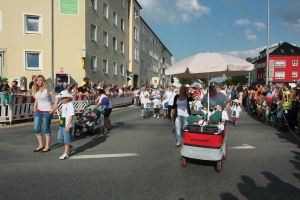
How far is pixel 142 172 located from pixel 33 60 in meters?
20.2

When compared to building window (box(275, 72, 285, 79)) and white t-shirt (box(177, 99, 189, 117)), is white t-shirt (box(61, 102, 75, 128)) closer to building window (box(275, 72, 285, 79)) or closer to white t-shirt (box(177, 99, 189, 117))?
white t-shirt (box(177, 99, 189, 117))

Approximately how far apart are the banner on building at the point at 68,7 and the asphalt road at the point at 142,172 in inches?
666

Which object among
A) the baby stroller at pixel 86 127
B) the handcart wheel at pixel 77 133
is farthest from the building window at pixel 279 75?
the handcart wheel at pixel 77 133

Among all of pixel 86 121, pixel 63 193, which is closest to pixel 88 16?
pixel 86 121

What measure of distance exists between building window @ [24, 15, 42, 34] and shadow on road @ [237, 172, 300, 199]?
21.8m

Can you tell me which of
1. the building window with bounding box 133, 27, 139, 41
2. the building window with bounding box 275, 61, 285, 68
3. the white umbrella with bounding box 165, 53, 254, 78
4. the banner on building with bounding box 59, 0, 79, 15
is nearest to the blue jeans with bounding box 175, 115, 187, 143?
the white umbrella with bounding box 165, 53, 254, 78

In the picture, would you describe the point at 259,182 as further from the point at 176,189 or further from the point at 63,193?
the point at 63,193

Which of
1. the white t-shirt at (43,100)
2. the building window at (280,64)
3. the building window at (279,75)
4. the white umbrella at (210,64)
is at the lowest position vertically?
the white t-shirt at (43,100)

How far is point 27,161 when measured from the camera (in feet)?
19.3

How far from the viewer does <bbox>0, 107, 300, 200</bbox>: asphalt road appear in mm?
4172

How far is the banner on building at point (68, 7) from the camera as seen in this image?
22.4 metres

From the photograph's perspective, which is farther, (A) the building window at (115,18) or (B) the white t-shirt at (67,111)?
(A) the building window at (115,18)

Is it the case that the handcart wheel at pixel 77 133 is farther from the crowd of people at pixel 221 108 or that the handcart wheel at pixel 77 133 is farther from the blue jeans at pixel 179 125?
the blue jeans at pixel 179 125

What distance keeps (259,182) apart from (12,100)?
9711 mm
